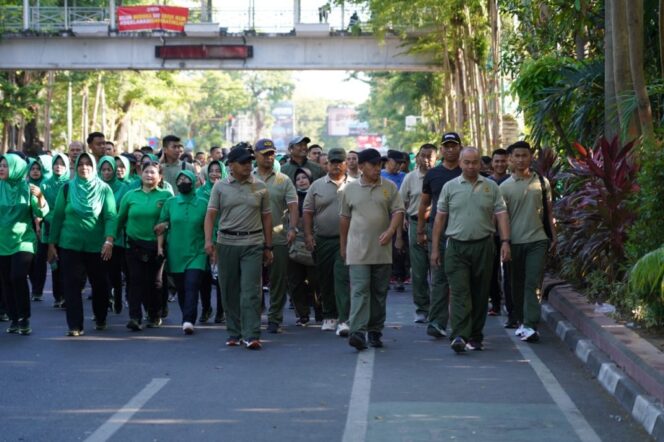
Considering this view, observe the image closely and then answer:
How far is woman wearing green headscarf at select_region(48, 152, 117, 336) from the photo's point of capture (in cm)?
1299

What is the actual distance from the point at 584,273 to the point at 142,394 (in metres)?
6.57

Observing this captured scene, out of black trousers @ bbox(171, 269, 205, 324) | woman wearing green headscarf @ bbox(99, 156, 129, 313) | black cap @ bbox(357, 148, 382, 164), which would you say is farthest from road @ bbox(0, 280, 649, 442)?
black cap @ bbox(357, 148, 382, 164)

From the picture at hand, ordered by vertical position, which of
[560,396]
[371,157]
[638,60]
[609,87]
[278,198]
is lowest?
[560,396]

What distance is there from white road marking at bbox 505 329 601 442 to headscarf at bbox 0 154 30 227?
520cm

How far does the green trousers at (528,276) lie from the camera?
12.4m

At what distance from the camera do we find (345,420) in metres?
8.53

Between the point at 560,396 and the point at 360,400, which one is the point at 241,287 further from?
the point at 560,396

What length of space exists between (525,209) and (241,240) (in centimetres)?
277

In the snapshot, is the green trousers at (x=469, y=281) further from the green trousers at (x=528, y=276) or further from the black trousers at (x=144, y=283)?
the black trousers at (x=144, y=283)

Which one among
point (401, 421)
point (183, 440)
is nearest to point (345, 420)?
point (401, 421)

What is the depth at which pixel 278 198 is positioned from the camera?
43.5ft

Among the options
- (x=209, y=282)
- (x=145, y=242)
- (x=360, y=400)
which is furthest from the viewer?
(x=209, y=282)

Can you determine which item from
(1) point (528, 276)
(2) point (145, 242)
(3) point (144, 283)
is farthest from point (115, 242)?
(1) point (528, 276)

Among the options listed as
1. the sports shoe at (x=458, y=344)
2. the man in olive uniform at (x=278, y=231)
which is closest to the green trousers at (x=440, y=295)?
the sports shoe at (x=458, y=344)
